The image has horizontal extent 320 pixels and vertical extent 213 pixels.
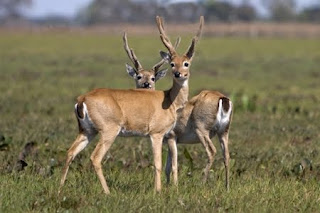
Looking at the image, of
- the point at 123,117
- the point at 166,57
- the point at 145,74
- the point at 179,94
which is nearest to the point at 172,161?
the point at 179,94

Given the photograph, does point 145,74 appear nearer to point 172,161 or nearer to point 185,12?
point 172,161

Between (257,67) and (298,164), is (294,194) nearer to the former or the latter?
(298,164)

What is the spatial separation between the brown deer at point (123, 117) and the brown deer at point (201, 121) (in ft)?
1.46

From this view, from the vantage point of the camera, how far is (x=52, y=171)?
395 inches

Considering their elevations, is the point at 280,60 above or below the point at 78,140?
below

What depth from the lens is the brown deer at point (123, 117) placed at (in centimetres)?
912

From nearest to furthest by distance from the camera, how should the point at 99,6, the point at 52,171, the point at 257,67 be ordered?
the point at 52,171
the point at 257,67
the point at 99,6

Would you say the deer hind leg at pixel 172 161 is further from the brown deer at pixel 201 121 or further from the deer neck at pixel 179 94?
the deer neck at pixel 179 94

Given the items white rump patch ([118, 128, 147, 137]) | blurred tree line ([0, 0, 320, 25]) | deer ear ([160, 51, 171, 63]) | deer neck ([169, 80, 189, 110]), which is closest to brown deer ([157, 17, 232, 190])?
deer ear ([160, 51, 171, 63])

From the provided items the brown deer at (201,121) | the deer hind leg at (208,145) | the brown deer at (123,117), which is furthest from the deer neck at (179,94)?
the deer hind leg at (208,145)

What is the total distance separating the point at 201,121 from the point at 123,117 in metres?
1.44

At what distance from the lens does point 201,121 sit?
34.4 ft

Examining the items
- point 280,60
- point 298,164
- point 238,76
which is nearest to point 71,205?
point 298,164

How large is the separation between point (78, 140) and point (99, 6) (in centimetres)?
9628
